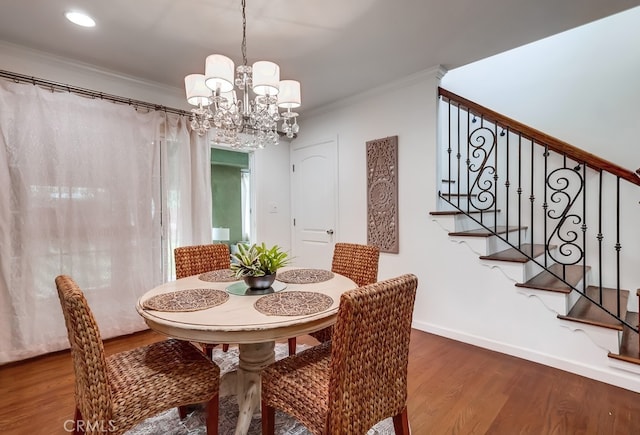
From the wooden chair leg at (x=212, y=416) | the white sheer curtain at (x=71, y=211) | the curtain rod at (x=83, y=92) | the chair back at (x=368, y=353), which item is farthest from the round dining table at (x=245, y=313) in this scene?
the curtain rod at (x=83, y=92)

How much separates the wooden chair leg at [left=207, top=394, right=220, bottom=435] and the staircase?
226cm

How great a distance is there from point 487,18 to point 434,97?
820mm

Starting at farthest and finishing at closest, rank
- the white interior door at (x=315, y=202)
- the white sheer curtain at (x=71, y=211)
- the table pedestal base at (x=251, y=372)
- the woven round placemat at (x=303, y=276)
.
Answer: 1. the white interior door at (x=315, y=202)
2. the white sheer curtain at (x=71, y=211)
3. the woven round placemat at (x=303, y=276)
4. the table pedestal base at (x=251, y=372)

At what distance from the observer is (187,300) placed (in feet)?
4.87

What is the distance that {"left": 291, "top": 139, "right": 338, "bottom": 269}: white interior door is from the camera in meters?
3.77

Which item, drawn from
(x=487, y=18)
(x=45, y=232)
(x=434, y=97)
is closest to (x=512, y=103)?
(x=434, y=97)

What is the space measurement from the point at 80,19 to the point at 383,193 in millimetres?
2789

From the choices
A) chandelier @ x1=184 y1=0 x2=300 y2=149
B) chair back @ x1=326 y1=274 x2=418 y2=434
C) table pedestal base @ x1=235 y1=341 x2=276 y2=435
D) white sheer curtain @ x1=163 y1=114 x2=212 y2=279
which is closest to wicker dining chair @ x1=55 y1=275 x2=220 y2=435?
table pedestal base @ x1=235 y1=341 x2=276 y2=435

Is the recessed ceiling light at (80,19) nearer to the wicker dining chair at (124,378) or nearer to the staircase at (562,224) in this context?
the wicker dining chair at (124,378)

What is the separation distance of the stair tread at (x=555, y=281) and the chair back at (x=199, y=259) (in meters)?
2.36

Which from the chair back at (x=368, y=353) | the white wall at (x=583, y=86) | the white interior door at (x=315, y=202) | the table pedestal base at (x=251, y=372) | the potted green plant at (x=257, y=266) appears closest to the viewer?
the chair back at (x=368, y=353)

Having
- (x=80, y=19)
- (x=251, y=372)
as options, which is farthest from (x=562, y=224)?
(x=80, y=19)

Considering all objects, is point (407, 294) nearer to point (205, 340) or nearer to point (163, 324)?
point (205, 340)

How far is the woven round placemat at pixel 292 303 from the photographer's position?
4.36 feet
